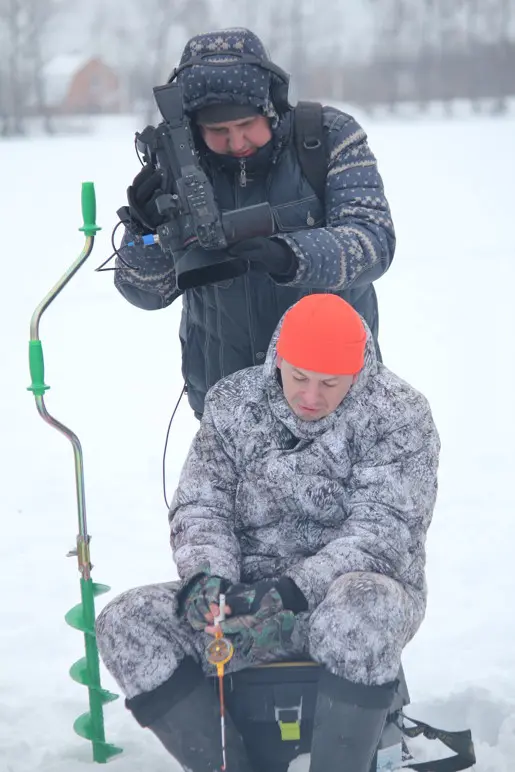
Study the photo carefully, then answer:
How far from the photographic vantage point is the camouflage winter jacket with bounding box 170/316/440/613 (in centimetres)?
211

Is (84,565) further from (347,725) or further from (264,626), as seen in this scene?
(347,725)

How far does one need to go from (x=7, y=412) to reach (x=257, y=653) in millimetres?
3543

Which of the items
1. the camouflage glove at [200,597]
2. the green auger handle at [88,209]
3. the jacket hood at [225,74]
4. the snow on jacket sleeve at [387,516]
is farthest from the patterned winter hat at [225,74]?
the camouflage glove at [200,597]

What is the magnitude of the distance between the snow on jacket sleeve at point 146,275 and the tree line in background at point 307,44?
9.65m

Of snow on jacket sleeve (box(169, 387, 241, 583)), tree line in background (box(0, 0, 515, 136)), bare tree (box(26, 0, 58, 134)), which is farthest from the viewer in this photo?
bare tree (box(26, 0, 58, 134))

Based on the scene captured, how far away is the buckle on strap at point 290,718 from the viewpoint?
207cm

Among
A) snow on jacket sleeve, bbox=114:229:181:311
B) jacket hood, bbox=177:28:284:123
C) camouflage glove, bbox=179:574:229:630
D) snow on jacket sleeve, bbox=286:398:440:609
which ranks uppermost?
jacket hood, bbox=177:28:284:123

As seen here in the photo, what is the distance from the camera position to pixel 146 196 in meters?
2.09

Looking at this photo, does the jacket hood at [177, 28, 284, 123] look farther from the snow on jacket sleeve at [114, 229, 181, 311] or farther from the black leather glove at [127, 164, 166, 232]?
the snow on jacket sleeve at [114, 229, 181, 311]

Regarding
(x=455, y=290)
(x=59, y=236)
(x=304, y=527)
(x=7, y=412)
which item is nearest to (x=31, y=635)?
(x=304, y=527)

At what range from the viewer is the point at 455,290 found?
7957 millimetres

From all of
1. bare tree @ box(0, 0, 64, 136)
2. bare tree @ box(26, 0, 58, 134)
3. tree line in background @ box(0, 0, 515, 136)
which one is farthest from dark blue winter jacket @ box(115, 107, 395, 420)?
bare tree @ box(0, 0, 64, 136)

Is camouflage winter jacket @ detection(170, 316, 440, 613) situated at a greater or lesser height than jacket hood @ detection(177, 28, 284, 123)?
lesser

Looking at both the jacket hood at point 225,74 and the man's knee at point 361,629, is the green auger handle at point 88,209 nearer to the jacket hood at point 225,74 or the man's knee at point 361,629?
the jacket hood at point 225,74
